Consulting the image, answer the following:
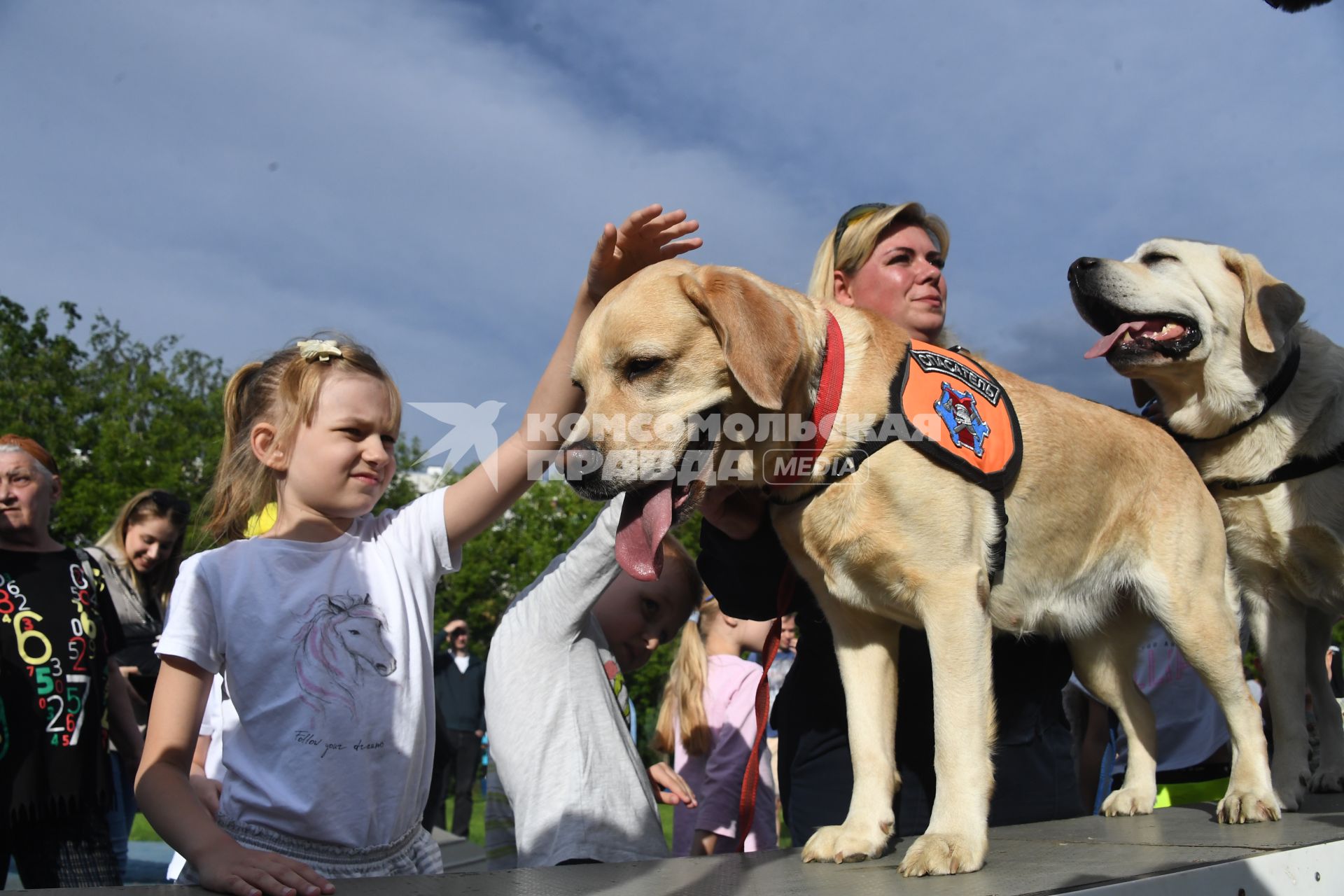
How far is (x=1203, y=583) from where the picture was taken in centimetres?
354

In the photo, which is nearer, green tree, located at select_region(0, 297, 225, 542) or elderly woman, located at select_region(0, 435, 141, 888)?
elderly woman, located at select_region(0, 435, 141, 888)

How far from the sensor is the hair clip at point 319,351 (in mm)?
3281

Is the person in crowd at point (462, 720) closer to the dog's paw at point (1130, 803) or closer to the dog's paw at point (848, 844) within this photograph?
the dog's paw at point (1130, 803)

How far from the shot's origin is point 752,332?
2820 mm

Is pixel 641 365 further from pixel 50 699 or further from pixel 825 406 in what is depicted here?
pixel 50 699

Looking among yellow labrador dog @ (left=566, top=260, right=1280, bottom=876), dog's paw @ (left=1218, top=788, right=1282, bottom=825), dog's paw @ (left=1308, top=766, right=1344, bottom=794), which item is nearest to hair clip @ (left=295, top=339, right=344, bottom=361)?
yellow labrador dog @ (left=566, top=260, right=1280, bottom=876)

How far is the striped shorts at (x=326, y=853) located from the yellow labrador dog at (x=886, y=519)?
98cm

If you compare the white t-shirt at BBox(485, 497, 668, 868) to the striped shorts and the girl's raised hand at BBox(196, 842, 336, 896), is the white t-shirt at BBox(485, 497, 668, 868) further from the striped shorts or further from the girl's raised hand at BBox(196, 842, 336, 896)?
the girl's raised hand at BBox(196, 842, 336, 896)

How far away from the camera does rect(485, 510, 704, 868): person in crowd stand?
3.30m

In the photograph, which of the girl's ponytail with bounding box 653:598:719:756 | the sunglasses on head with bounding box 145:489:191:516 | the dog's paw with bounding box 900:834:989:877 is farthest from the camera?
the sunglasses on head with bounding box 145:489:191:516

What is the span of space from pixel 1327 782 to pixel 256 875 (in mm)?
3781

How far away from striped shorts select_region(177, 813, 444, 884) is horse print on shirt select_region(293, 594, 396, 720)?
1.04 feet

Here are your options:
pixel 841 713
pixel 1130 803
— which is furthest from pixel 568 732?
pixel 1130 803

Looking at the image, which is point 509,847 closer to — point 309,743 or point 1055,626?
point 309,743
